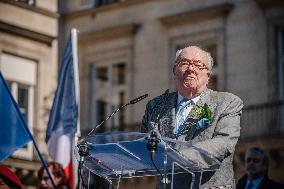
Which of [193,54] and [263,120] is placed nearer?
[193,54]

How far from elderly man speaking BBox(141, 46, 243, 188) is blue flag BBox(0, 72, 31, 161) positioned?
549 cm

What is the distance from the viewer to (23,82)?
25391 mm

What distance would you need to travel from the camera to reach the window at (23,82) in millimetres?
24422

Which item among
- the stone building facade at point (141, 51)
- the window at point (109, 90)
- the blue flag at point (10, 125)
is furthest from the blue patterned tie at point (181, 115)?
the window at point (109, 90)

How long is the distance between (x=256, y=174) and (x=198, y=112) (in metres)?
3.48

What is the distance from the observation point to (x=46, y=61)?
86.9ft

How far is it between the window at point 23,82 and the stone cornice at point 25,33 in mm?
601

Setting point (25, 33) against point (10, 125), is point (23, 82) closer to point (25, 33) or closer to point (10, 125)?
point (25, 33)

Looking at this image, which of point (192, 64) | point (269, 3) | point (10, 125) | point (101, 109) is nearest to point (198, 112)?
point (192, 64)

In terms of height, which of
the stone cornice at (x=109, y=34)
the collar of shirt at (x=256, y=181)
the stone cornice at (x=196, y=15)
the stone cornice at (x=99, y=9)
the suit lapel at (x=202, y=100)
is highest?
the stone cornice at (x=99, y=9)

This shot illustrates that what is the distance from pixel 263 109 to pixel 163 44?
12.1ft

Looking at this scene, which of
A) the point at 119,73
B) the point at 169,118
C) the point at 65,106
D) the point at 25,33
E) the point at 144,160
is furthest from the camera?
the point at 119,73

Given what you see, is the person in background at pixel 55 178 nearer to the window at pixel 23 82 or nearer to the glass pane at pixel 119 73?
the window at pixel 23 82

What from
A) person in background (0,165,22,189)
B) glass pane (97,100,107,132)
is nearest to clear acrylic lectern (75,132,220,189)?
person in background (0,165,22,189)
